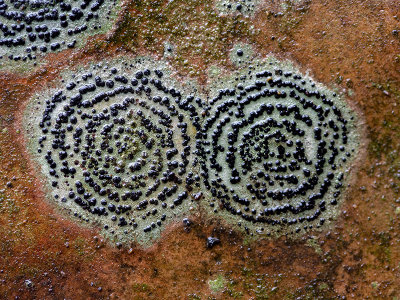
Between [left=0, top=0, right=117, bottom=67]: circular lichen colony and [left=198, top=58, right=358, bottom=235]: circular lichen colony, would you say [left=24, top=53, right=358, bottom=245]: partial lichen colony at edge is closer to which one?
[left=198, top=58, right=358, bottom=235]: circular lichen colony

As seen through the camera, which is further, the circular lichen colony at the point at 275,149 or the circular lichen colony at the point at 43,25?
the circular lichen colony at the point at 43,25

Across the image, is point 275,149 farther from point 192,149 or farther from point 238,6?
point 238,6

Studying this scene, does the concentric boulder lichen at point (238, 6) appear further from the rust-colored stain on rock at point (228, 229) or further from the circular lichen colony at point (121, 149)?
the circular lichen colony at point (121, 149)

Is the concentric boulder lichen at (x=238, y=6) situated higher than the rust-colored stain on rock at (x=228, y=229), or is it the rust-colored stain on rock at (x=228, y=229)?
the concentric boulder lichen at (x=238, y=6)

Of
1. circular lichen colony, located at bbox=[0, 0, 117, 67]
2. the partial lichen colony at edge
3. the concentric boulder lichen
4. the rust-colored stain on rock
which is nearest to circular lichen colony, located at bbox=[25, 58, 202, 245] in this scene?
the partial lichen colony at edge

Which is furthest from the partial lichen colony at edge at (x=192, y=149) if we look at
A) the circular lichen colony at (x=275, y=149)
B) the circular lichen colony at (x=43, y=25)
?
the circular lichen colony at (x=43, y=25)

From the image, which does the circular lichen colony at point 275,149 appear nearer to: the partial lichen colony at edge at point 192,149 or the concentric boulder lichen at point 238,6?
the partial lichen colony at edge at point 192,149

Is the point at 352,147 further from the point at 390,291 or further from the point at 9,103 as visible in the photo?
the point at 9,103

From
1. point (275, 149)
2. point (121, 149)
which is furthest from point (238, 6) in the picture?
point (121, 149)
